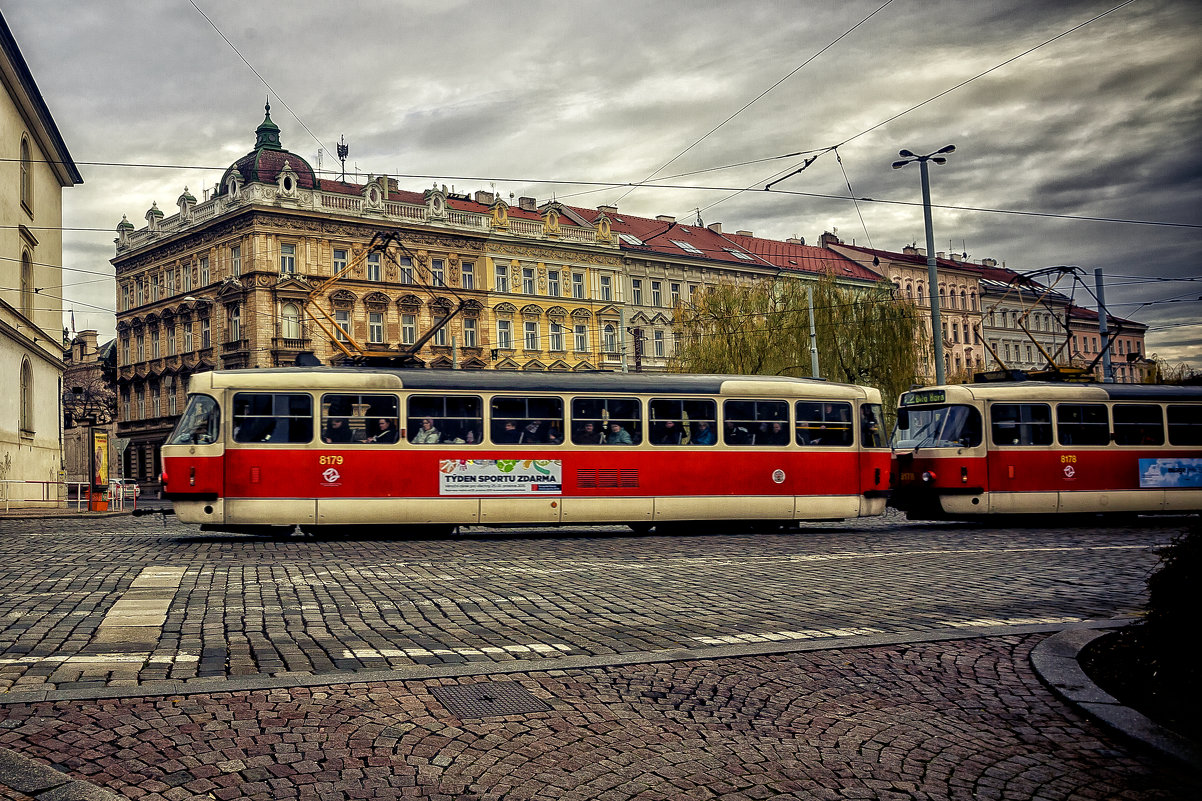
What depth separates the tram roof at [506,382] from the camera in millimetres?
17125

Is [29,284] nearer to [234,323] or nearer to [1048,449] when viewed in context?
[234,323]

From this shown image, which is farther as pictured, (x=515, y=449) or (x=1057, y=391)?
(x=1057, y=391)

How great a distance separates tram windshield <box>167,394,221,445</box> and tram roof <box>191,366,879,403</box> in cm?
28

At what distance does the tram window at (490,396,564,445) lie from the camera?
704 inches

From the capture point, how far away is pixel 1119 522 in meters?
22.2

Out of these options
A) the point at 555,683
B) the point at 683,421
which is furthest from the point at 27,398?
the point at 555,683

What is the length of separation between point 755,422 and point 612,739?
1449 cm

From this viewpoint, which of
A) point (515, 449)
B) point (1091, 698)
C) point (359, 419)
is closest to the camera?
point (1091, 698)

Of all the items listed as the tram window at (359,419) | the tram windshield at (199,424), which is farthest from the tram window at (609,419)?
the tram windshield at (199,424)

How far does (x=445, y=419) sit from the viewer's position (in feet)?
57.8

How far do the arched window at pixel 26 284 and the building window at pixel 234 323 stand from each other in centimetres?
2051

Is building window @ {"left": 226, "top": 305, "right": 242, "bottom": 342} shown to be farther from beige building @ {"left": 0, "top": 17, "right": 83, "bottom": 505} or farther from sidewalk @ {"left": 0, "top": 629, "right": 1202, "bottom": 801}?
sidewalk @ {"left": 0, "top": 629, "right": 1202, "bottom": 801}

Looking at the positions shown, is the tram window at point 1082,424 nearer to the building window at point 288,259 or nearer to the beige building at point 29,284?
the beige building at point 29,284

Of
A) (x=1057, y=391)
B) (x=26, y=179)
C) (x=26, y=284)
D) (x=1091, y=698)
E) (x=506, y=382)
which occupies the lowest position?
(x=1091, y=698)
